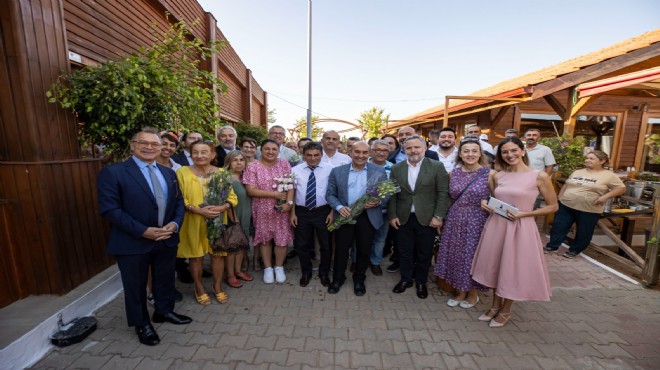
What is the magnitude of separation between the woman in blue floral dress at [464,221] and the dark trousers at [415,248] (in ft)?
0.59

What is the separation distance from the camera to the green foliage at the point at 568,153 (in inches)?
236

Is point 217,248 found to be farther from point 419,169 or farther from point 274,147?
point 419,169

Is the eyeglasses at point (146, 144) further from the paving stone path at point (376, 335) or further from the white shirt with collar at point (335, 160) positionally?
the white shirt with collar at point (335, 160)

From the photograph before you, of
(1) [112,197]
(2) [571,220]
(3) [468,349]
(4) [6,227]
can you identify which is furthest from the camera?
(2) [571,220]

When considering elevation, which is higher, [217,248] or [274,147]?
[274,147]

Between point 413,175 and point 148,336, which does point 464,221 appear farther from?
point 148,336

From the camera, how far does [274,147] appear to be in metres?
3.67

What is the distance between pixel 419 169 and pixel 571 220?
364 centimetres

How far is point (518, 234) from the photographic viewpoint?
2809 mm

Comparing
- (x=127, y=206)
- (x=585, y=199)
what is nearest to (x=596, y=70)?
(x=585, y=199)

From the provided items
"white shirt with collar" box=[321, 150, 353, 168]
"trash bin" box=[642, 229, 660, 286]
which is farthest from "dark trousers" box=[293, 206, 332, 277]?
"trash bin" box=[642, 229, 660, 286]

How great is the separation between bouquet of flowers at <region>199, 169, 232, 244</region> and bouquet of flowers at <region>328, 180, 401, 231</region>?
137 centimetres

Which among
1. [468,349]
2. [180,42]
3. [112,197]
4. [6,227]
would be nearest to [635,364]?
[468,349]

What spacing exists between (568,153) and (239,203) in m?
6.70
